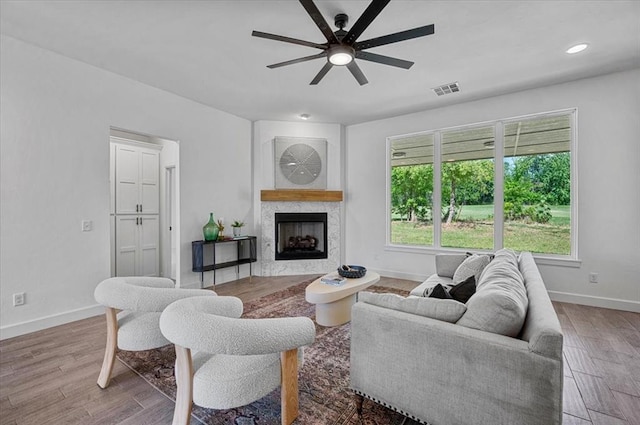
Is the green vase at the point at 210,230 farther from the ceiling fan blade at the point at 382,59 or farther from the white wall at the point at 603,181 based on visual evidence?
the white wall at the point at 603,181

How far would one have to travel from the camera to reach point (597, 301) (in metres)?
3.51

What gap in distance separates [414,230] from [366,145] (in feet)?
5.94

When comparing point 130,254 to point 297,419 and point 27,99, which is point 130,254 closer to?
point 27,99

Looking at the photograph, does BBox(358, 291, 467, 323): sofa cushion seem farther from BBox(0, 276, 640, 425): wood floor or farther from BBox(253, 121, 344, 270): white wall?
BBox(253, 121, 344, 270): white wall

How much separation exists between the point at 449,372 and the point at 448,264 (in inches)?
87.5

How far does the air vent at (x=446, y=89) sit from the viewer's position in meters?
3.73

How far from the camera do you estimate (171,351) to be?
2.44 metres

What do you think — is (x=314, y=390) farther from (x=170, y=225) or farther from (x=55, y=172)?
A: (x=170, y=225)

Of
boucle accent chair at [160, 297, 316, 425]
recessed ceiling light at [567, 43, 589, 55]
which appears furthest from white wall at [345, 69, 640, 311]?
boucle accent chair at [160, 297, 316, 425]

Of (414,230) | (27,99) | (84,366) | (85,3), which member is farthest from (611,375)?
(27,99)

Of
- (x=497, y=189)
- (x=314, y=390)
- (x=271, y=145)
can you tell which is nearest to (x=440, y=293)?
(x=314, y=390)

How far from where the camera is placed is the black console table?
423cm

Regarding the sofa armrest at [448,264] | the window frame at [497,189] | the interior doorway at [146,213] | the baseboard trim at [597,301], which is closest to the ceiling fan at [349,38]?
the sofa armrest at [448,264]

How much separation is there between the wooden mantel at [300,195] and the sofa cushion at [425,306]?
3.55 metres
